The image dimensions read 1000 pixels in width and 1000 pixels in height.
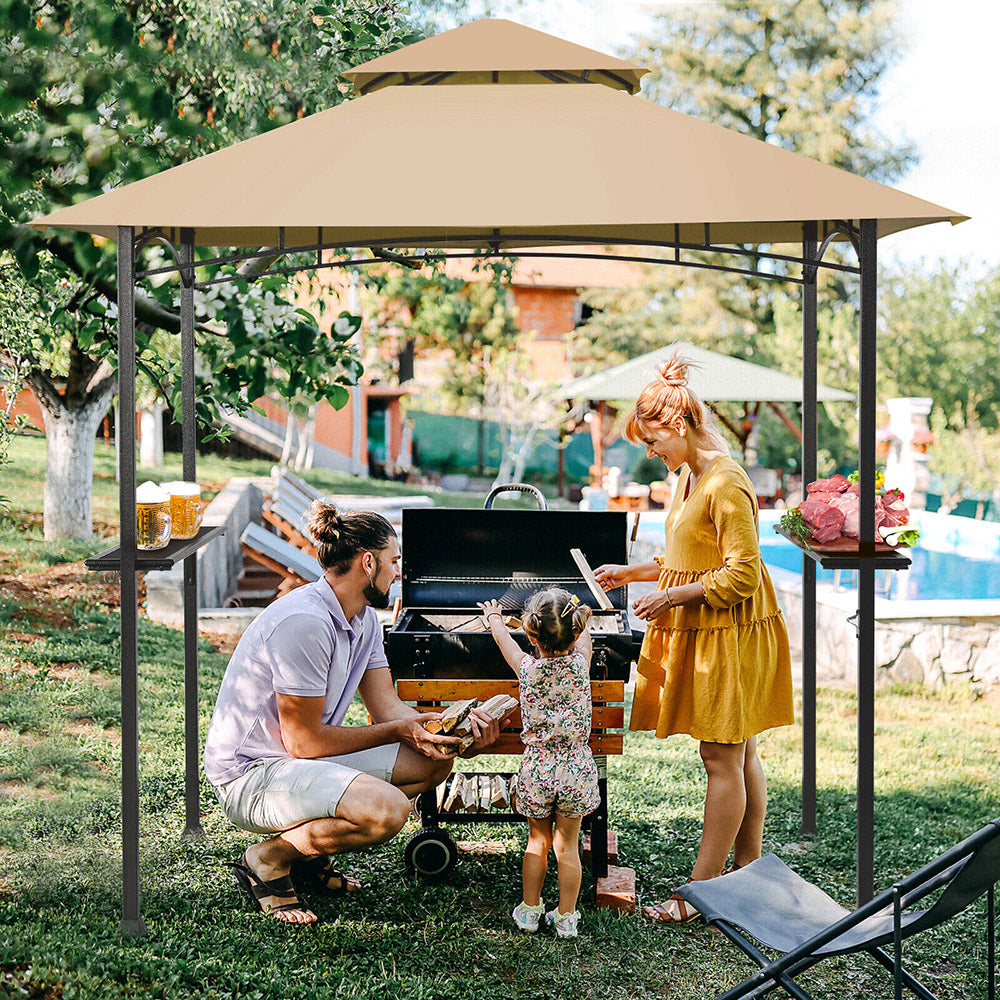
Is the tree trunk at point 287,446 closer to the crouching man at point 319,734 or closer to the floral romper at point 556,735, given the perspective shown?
the crouching man at point 319,734

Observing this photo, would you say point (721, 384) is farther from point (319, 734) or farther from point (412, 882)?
point (319, 734)

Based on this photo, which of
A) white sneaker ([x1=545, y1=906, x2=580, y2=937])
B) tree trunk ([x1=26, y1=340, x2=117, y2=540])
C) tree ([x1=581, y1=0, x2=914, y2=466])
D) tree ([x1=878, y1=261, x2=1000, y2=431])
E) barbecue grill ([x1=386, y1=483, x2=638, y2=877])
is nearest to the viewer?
white sneaker ([x1=545, y1=906, x2=580, y2=937])

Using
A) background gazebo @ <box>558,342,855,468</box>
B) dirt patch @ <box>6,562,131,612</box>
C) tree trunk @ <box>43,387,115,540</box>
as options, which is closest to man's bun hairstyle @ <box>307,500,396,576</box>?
dirt patch @ <box>6,562,131,612</box>

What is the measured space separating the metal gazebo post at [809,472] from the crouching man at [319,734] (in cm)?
153

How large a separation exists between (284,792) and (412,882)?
757 millimetres

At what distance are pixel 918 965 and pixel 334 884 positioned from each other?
6.43ft

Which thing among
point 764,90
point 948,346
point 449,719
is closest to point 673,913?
point 449,719

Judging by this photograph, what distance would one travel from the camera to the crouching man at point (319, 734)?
3607 mm

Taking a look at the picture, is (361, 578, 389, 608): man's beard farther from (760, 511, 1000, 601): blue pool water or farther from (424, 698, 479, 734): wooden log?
(760, 511, 1000, 601): blue pool water

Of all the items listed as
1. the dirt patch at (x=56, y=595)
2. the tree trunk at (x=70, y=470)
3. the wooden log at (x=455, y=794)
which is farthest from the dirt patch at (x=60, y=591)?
the wooden log at (x=455, y=794)

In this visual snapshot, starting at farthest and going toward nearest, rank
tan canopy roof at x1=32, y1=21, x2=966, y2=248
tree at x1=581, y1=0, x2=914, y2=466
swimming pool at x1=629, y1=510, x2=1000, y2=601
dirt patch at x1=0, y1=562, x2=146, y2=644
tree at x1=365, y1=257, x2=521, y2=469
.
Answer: tree at x1=365, y1=257, x2=521, y2=469
tree at x1=581, y1=0, x2=914, y2=466
swimming pool at x1=629, y1=510, x2=1000, y2=601
dirt patch at x1=0, y1=562, x2=146, y2=644
tan canopy roof at x1=32, y1=21, x2=966, y2=248

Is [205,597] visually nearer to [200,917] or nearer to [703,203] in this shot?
[200,917]

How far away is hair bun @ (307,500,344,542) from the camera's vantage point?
3746mm

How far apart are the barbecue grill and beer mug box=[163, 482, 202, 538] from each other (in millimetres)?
799
